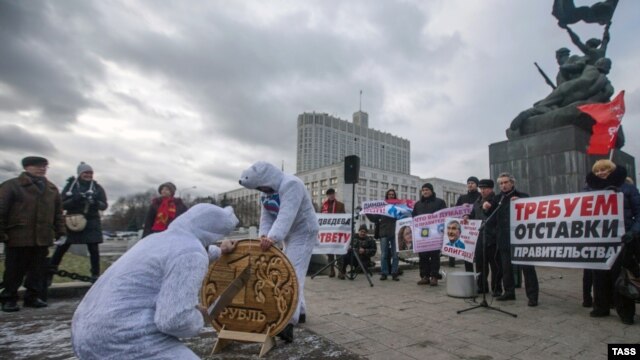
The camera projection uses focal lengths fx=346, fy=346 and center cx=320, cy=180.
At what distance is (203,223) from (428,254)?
5.97 meters

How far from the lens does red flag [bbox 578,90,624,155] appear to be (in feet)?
22.5

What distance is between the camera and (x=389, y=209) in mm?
7750

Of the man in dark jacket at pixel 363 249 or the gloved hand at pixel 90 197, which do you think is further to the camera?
the man in dark jacket at pixel 363 249

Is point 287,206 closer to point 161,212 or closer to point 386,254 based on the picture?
point 161,212

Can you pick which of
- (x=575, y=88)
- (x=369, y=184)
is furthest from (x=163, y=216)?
(x=369, y=184)

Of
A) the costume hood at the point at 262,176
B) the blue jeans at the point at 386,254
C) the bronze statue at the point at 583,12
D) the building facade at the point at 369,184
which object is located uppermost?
the building facade at the point at 369,184

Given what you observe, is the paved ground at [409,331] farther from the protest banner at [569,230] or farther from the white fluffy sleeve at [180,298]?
the white fluffy sleeve at [180,298]

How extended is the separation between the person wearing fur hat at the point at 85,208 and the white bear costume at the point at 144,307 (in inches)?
196

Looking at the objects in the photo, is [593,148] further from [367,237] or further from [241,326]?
[241,326]

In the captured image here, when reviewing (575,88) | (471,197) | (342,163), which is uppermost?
(342,163)

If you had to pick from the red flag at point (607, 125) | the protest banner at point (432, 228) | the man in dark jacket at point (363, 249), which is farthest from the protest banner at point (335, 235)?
the red flag at point (607, 125)

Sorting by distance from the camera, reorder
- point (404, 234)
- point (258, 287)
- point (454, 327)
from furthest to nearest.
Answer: point (404, 234) → point (454, 327) → point (258, 287)

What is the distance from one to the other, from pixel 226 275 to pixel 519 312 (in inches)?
152

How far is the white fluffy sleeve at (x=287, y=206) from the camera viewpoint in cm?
319
